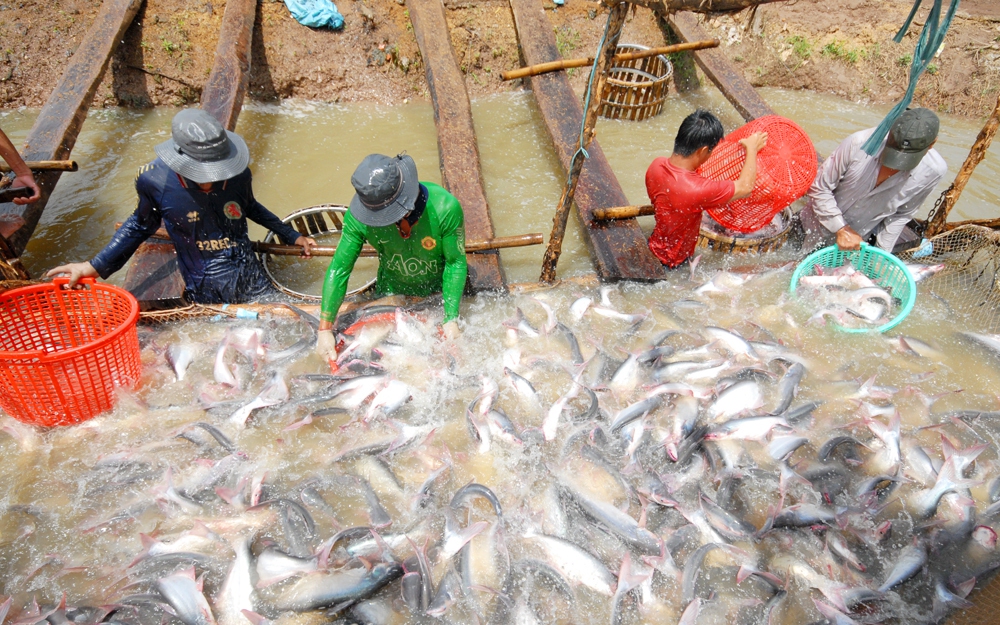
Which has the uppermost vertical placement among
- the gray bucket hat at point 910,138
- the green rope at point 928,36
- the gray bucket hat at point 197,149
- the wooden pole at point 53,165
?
the green rope at point 928,36

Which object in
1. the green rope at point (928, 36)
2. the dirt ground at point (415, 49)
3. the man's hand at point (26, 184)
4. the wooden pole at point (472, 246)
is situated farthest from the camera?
the dirt ground at point (415, 49)

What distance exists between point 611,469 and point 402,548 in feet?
4.49

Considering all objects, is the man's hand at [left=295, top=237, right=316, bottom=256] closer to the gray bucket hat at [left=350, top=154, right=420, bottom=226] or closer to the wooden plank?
the gray bucket hat at [left=350, top=154, right=420, bottom=226]

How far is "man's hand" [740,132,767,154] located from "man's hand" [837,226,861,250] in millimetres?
1057

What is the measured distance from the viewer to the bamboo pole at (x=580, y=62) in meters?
4.61

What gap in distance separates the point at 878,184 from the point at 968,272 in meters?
1.27

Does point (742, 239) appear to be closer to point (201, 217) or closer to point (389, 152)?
point (389, 152)

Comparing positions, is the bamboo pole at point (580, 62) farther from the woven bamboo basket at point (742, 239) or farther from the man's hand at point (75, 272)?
the man's hand at point (75, 272)

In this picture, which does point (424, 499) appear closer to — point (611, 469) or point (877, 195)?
point (611, 469)

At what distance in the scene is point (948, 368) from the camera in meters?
4.15

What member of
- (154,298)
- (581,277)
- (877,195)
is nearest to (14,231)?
(154,298)

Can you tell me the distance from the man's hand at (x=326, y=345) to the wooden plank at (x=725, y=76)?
→ 5412mm

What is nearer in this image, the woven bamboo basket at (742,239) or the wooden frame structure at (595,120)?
the wooden frame structure at (595,120)

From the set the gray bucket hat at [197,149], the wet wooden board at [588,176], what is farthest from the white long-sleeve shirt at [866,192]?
the gray bucket hat at [197,149]
